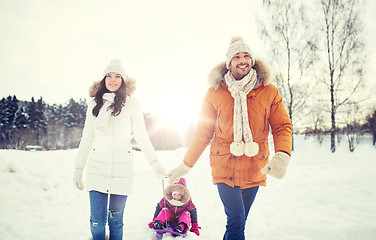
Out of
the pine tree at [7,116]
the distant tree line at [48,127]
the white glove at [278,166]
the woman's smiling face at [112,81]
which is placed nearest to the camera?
the white glove at [278,166]

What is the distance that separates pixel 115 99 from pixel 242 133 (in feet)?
4.88

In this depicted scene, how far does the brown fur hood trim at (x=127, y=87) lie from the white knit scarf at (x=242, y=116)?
1.27 metres

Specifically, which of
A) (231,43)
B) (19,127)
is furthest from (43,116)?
(231,43)

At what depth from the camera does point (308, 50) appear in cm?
1255

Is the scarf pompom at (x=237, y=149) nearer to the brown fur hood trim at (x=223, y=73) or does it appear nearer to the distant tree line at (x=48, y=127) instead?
the brown fur hood trim at (x=223, y=73)

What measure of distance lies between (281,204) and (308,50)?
10.9 m

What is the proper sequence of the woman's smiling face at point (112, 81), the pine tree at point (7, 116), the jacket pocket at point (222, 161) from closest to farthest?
the jacket pocket at point (222, 161) → the woman's smiling face at point (112, 81) → the pine tree at point (7, 116)

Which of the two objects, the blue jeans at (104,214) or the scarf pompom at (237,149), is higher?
the scarf pompom at (237,149)

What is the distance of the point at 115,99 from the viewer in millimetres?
2479

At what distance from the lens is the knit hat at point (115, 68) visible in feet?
8.45

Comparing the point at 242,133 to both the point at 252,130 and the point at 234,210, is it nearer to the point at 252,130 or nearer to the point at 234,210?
the point at 252,130

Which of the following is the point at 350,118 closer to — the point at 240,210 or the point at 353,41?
the point at 353,41

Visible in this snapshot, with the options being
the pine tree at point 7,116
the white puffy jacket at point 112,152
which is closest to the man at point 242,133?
the white puffy jacket at point 112,152

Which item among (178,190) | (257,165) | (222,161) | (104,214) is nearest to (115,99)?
(104,214)
